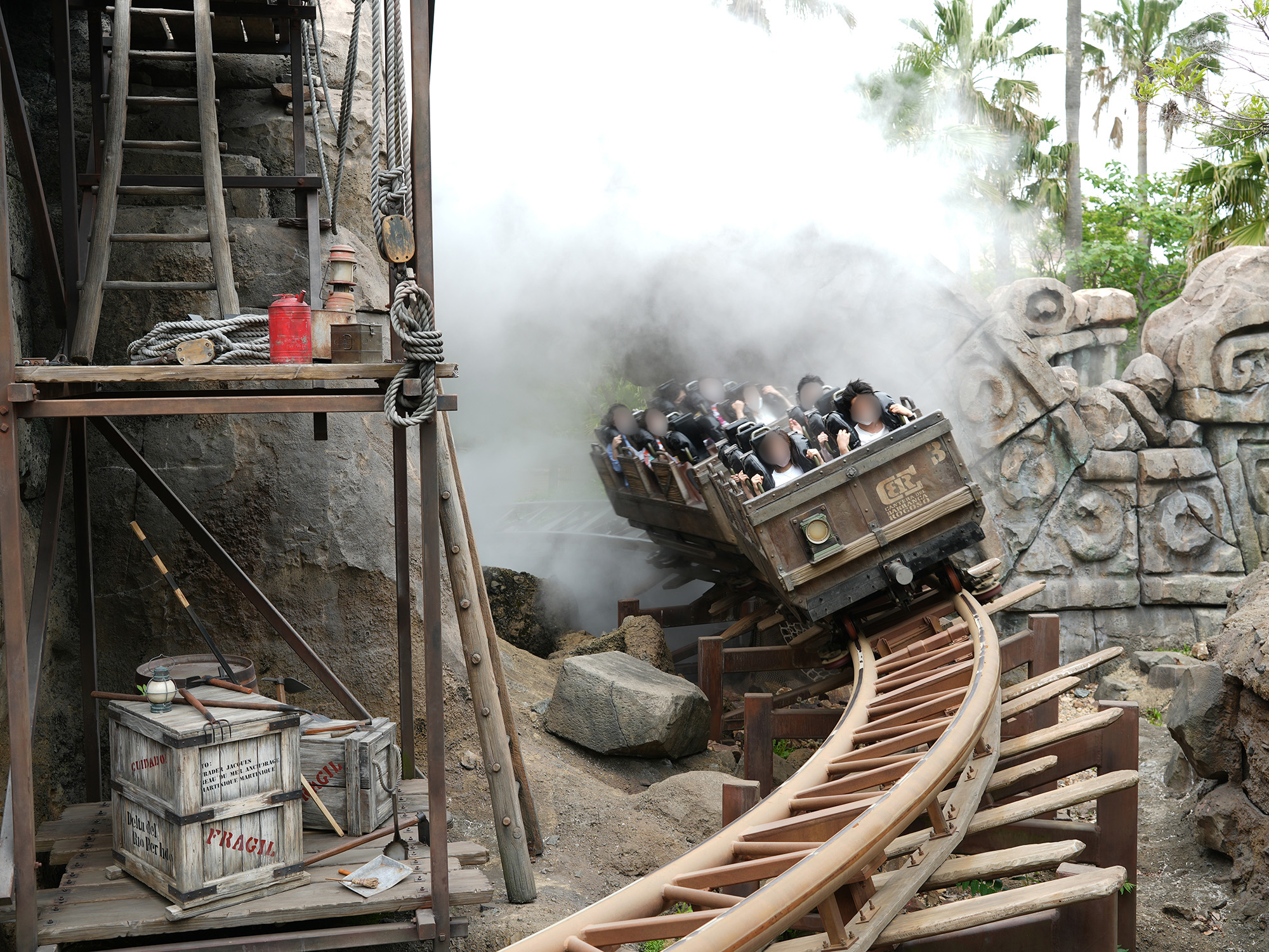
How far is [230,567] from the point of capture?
4863 mm

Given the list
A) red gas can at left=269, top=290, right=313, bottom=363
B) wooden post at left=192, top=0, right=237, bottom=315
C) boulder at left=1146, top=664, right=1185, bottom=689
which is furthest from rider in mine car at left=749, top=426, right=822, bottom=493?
boulder at left=1146, top=664, right=1185, bottom=689

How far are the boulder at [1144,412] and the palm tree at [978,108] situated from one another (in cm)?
1030

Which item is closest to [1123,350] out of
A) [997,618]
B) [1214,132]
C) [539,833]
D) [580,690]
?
[1214,132]

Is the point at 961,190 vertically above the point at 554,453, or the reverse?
the point at 961,190

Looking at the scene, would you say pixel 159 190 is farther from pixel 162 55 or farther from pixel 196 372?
pixel 196 372

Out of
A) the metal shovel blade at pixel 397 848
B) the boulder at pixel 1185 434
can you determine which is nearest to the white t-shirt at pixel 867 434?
the metal shovel blade at pixel 397 848

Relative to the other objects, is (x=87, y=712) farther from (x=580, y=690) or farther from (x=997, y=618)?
(x=997, y=618)

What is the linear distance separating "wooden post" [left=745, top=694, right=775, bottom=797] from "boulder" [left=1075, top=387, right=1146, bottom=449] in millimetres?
7338

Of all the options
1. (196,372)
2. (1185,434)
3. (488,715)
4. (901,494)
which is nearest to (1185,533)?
(1185,434)

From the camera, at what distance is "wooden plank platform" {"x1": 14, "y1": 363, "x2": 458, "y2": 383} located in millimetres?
3293

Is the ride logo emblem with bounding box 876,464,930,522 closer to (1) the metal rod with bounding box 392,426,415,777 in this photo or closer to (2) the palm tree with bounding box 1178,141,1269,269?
(1) the metal rod with bounding box 392,426,415,777

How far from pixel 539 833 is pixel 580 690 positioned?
5.62 feet

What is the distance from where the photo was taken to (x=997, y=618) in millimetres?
11867

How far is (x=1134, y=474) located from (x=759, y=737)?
7.66 meters
